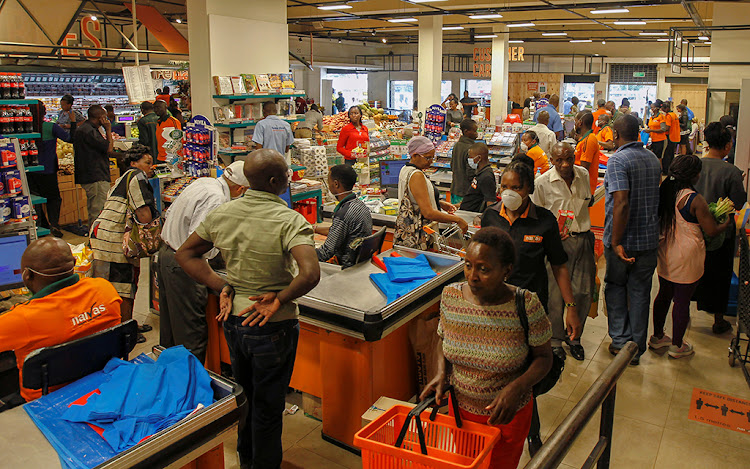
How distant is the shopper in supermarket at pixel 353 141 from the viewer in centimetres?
987

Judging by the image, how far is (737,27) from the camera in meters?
11.4

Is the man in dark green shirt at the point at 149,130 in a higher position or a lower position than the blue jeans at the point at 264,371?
higher

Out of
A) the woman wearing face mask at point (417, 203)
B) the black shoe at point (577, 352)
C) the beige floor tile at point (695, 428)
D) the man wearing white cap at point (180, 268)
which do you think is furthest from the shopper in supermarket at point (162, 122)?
the beige floor tile at point (695, 428)

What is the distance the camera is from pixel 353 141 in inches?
390

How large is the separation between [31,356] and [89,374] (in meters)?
0.27

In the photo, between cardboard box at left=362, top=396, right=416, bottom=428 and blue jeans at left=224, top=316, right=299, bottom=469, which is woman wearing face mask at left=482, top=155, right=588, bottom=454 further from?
blue jeans at left=224, top=316, right=299, bottom=469

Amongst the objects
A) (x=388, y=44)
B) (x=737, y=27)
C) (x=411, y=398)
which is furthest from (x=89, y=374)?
(x=388, y=44)

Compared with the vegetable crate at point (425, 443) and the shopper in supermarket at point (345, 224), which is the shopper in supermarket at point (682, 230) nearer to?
the shopper in supermarket at point (345, 224)

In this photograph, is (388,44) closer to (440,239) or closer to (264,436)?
(440,239)

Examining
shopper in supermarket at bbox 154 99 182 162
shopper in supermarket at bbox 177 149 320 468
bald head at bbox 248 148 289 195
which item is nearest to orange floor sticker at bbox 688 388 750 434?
shopper in supermarket at bbox 177 149 320 468

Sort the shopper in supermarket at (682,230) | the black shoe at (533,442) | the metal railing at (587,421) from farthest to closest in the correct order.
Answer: the shopper in supermarket at (682,230)
the black shoe at (533,442)
the metal railing at (587,421)

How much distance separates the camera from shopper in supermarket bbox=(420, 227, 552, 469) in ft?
7.41

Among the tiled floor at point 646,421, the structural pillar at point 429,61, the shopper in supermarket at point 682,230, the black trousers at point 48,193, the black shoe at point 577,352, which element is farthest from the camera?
the structural pillar at point 429,61

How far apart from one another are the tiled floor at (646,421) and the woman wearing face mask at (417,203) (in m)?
1.42
